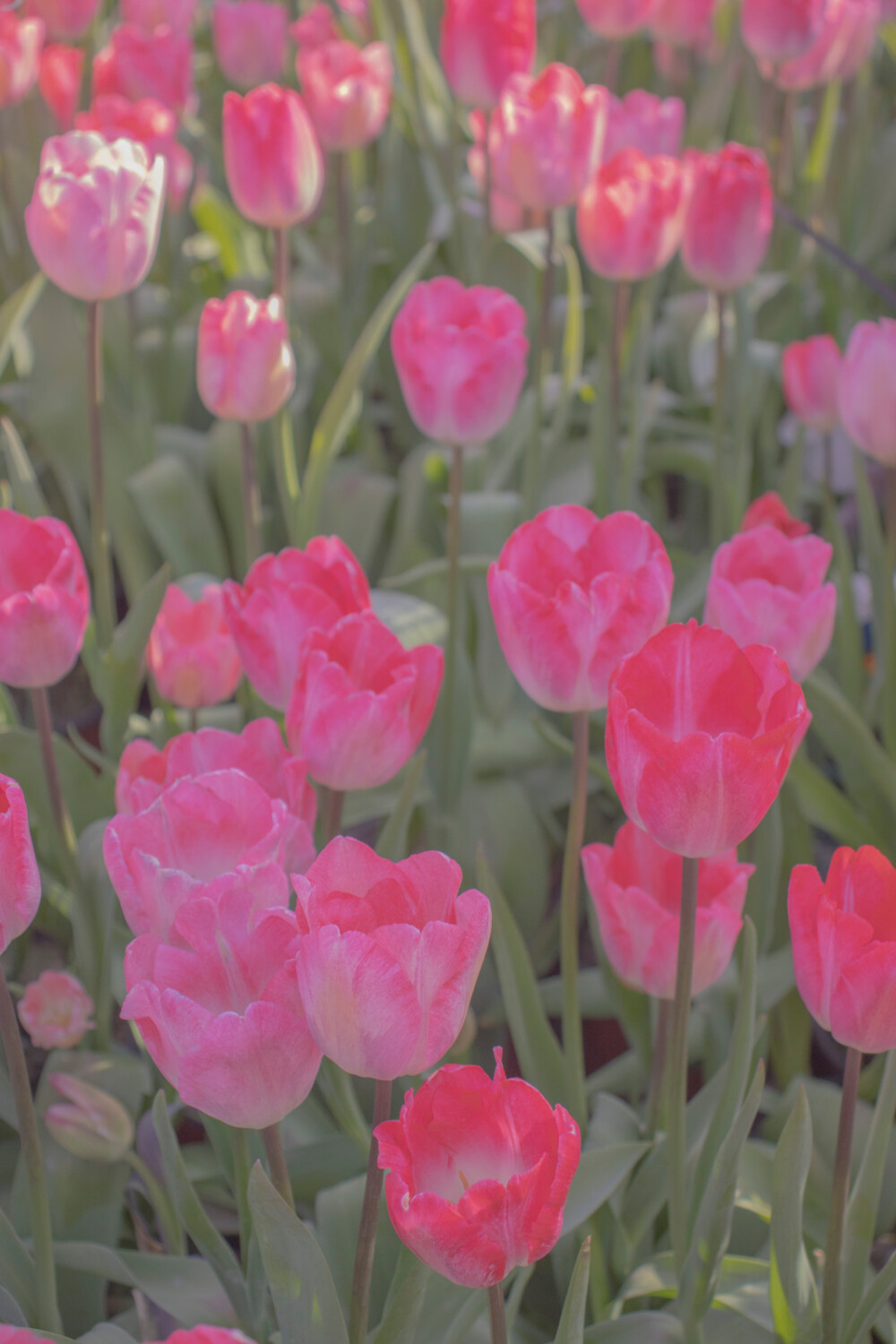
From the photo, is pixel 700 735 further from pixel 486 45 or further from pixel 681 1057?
pixel 486 45

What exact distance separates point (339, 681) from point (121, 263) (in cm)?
41

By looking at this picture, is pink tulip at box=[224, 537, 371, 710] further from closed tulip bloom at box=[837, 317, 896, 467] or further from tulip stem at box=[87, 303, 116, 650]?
closed tulip bloom at box=[837, 317, 896, 467]

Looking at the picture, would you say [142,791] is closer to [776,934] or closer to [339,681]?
[339,681]

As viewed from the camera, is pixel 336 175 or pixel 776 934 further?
pixel 336 175

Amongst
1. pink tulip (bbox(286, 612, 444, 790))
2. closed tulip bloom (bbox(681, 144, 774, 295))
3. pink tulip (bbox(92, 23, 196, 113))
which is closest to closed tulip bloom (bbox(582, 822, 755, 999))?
pink tulip (bbox(286, 612, 444, 790))

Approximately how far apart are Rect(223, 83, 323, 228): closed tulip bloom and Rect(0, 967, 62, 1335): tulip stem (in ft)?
2.25

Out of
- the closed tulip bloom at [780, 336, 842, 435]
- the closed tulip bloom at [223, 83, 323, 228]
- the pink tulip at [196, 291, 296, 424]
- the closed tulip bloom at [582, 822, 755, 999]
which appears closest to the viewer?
the closed tulip bloom at [582, 822, 755, 999]

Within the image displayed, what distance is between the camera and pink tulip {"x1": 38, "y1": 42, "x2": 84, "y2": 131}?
151 centimetres

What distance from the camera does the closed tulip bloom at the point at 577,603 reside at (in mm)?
555

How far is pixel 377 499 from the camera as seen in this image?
127 cm

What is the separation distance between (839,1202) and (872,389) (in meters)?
0.53

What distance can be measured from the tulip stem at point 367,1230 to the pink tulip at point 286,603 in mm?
235

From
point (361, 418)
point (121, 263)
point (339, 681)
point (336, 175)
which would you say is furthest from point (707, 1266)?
point (336, 175)

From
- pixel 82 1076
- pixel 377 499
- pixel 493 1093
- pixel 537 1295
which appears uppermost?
pixel 493 1093
